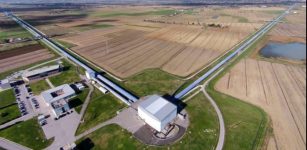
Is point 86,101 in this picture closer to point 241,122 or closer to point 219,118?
point 219,118

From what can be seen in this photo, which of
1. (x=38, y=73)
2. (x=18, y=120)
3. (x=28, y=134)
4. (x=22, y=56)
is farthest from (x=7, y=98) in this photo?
(x=22, y=56)

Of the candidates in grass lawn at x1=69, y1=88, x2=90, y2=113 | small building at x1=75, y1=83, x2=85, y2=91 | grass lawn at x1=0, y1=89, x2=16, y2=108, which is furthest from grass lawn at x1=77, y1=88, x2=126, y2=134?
grass lawn at x1=0, y1=89, x2=16, y2=108

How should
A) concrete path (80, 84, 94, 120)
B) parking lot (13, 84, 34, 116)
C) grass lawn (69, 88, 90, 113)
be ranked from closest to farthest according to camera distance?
concrete path (80, 84, 94, 120) → parking lot (13, 84, 34, 116) → grass lawn (69, 88, 90, 113)

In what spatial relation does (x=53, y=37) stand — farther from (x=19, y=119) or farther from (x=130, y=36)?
(x=19, y=119)

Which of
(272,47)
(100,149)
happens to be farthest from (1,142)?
(272,47)

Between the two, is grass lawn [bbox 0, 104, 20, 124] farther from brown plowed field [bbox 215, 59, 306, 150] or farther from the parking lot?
brown plowed field [bbox 215, 59, 306, 150]

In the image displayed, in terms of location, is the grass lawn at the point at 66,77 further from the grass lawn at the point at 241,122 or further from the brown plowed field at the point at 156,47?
the grass lawn at the point at 241,122
